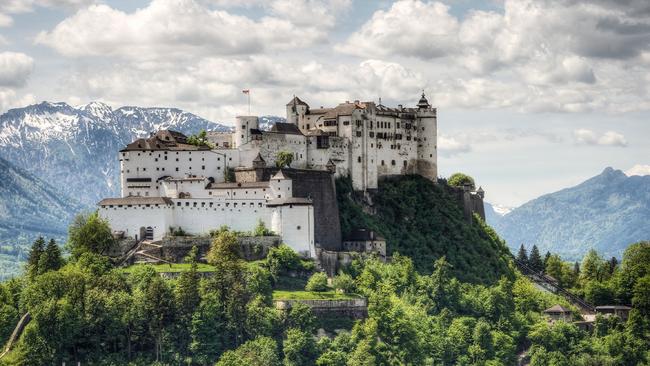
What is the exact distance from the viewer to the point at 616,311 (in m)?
110

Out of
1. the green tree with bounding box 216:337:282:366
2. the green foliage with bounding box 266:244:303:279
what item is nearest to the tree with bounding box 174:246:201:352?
the green tree with bounding box 216:337:282:366

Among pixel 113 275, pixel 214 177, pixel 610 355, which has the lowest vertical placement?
pixel 610 355

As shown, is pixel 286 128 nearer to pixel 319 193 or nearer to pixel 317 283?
pixel 319 193

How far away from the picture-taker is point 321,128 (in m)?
111

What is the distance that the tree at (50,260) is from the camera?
89319mm

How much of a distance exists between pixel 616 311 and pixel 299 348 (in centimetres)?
4020

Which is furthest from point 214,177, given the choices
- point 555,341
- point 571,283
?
point 571,283

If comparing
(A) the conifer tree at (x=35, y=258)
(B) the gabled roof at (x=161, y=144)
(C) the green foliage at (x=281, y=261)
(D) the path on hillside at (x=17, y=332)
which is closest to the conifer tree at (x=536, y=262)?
(C) the green foliage at (x=281, y=261)

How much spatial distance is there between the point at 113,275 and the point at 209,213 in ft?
40.3

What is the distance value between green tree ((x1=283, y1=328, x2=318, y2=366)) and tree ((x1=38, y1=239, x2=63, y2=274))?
2012 cm

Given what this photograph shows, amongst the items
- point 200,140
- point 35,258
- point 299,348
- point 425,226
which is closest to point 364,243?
point 425,226

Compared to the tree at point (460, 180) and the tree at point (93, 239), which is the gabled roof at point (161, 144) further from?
the tree at point (460, 180)

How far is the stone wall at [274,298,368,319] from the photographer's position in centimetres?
8694

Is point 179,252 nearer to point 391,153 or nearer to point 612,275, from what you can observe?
point 391,153
